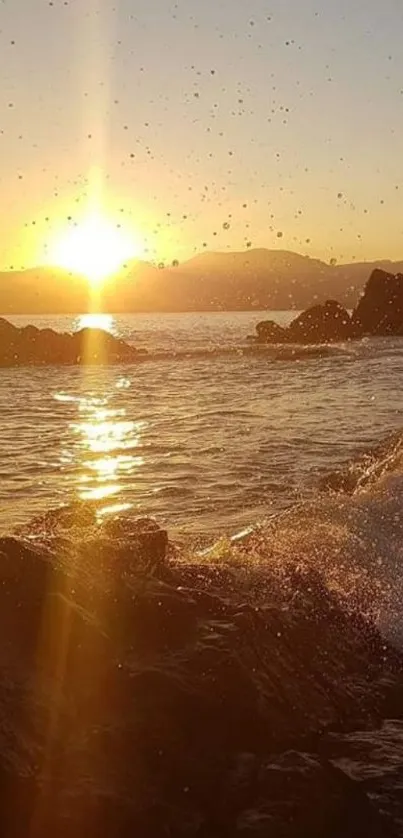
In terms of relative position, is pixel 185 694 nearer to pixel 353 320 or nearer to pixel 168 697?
pixel 168 697

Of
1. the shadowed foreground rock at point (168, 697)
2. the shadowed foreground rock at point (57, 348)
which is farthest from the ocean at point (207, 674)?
the shadowed foreground rock at point (57, 348)

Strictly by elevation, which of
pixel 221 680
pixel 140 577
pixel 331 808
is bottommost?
pixel 331 808

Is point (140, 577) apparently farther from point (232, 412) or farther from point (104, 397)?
point (104, 397)

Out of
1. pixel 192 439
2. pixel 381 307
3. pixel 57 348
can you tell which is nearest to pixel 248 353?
pixel 57 348

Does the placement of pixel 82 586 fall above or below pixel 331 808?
above

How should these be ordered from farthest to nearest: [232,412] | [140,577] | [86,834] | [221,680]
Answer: [232,412] < [140,577] < [221,680] < [86,834]

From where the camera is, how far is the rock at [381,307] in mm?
86562

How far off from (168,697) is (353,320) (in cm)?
8275

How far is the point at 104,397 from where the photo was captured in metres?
32.9

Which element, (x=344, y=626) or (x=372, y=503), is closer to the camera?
(x=344, y=626)

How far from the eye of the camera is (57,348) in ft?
193

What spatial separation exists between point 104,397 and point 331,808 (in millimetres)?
28671

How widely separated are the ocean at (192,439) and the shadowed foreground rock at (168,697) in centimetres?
449

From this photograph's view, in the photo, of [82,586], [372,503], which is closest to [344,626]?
[82,586]
